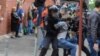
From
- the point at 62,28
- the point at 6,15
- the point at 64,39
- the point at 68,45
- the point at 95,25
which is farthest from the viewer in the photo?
the point at 6,15

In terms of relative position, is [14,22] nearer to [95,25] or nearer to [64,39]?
[64,39]

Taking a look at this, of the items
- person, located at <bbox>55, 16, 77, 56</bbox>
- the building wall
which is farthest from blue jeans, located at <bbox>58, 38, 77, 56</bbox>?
the building wall

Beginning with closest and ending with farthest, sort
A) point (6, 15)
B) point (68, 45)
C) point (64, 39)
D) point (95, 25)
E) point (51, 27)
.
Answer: point (95, 25) → point (68, 45) → point (64, 39) → point (51, 27) → point (6, 15)

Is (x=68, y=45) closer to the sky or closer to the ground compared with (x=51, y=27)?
closer to the ground

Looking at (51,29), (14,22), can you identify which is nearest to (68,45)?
(51,29)

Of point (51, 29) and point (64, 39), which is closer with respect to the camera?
point (64, 39)

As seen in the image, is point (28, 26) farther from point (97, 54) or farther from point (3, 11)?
point (97, 54)

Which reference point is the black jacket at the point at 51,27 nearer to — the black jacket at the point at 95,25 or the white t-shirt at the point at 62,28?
the white t-shirt at the point at 62,28

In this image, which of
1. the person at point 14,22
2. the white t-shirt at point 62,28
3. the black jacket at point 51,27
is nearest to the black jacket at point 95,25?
the white t-shirt at point 62,28

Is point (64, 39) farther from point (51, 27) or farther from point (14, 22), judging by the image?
point (14, 22)

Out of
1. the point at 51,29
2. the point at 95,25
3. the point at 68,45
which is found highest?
the point at 95,25

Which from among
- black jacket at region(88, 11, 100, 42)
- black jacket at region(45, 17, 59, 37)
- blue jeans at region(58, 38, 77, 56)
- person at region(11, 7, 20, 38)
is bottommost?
person at region(11, 7, 20, 38)

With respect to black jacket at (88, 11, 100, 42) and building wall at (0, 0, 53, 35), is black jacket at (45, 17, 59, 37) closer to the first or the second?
black jacket at (88, 11, 100, 42)

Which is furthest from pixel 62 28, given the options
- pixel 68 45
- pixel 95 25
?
pixel 95 25
